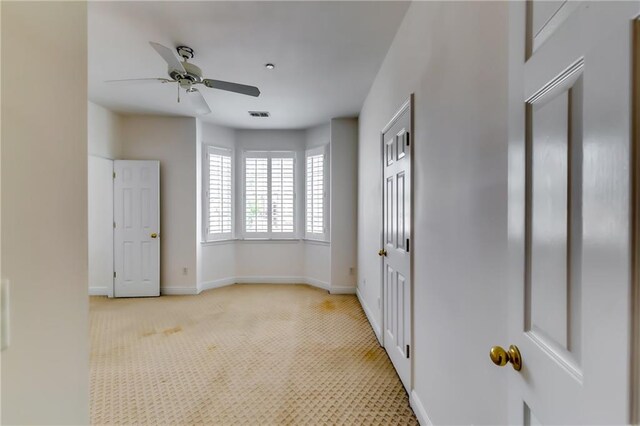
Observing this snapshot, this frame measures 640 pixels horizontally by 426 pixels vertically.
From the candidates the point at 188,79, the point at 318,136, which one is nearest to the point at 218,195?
the point at 318,136

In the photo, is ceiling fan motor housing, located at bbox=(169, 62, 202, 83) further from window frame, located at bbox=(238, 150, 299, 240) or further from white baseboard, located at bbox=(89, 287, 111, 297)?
white baseboard, located at bbox=(89, 287, 111, 297)

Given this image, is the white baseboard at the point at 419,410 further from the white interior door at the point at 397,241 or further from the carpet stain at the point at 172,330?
the carpet stain at the point at 172,330

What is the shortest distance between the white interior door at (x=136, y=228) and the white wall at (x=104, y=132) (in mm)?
228

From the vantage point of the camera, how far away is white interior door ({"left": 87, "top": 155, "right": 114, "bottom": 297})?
14.6ft

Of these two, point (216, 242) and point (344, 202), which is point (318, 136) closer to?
point (344, 202)

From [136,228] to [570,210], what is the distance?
5077 mm

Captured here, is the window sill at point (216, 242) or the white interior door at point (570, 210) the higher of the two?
the white interior door at point (570, 210)

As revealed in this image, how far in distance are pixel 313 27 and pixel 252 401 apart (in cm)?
278

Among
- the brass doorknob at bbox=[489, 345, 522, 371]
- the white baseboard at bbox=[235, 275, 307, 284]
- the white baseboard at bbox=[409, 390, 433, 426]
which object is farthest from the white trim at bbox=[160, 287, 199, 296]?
the brass doorknob at bbox=[489, 345, 522, 371]

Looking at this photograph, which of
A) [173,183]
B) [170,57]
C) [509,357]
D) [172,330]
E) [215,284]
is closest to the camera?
[509,357]

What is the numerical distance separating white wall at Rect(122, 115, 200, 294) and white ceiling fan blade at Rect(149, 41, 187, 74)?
2445 millimetres

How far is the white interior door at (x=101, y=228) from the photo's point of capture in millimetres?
4449

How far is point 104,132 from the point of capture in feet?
13.9

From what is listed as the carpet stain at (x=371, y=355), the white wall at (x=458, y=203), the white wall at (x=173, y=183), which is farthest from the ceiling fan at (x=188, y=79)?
the carpet stain at (x=371, y=355)
